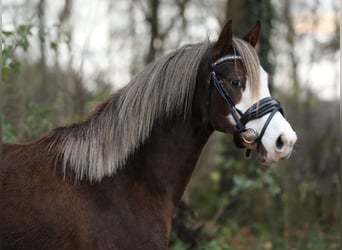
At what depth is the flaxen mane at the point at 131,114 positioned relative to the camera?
145 inches

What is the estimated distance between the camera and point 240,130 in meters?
3.66

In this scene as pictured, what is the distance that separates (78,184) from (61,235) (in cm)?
34

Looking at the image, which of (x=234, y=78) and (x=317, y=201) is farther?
(x=317, y=201)

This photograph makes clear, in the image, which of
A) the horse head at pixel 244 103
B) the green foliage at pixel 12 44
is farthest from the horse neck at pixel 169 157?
the green foliage at pixel 12 44

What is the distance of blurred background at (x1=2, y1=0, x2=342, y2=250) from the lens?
21.9ft

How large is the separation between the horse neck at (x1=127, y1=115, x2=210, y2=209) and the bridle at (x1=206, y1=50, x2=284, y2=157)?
0.73ft

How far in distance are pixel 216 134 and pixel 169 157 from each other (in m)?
8.40

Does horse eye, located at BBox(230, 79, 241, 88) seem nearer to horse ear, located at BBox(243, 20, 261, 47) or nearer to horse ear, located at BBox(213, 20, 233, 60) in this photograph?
horse ear, located at BBox(213, 20, 233, 60)

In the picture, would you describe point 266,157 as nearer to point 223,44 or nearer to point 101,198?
point 223,44

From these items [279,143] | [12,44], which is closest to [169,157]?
[279,143]

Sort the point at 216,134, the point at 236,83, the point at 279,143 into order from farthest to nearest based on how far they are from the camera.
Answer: the point at 216,134 → the point at 236,83 → the point at 279,143

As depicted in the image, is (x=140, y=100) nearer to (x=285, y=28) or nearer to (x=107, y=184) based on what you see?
(x=107, y=184)

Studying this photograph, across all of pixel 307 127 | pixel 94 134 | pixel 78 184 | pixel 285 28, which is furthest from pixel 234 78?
pixel 285 28

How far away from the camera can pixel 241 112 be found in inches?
144
